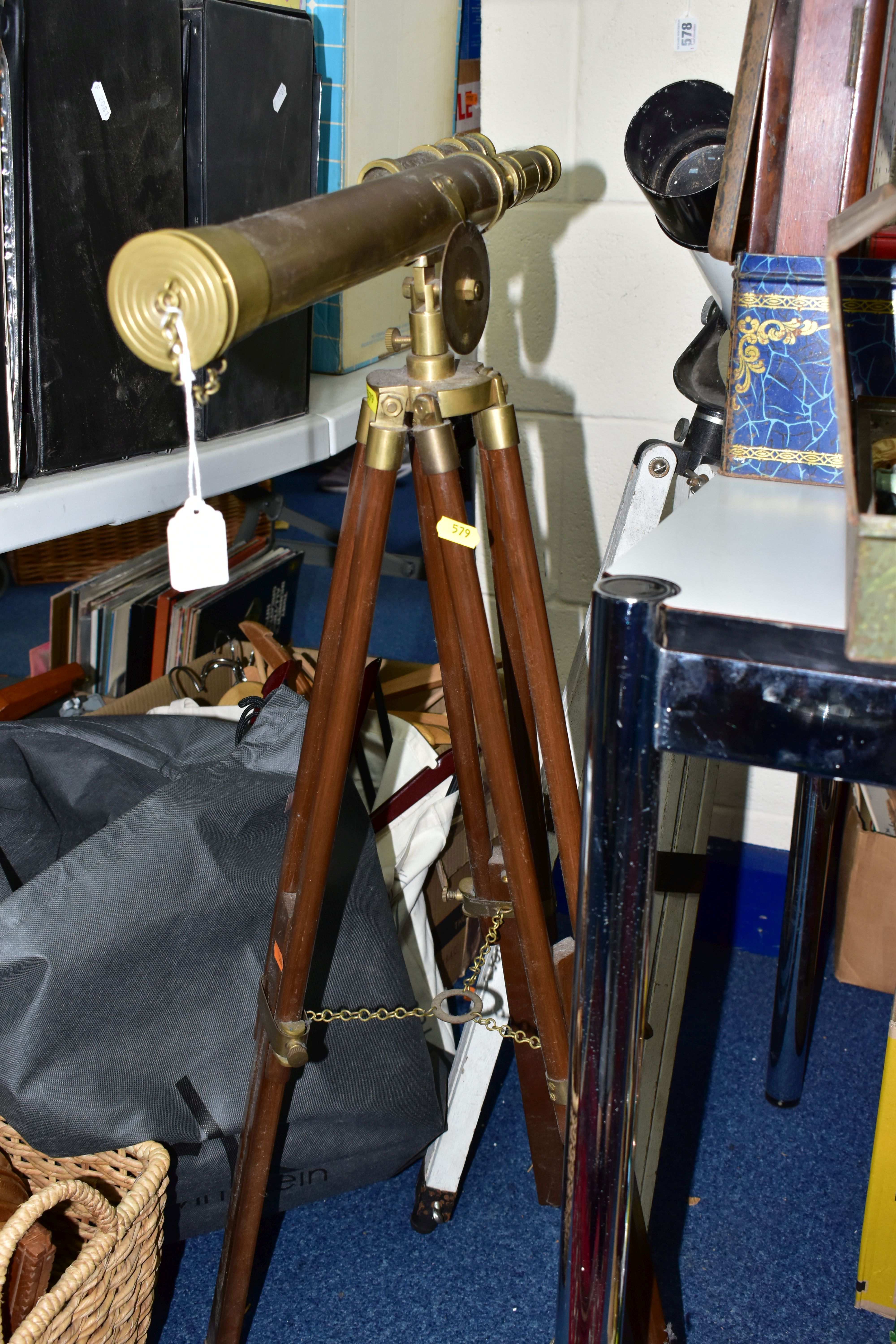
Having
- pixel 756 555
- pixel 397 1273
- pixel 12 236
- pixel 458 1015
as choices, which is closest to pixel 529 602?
pixel 756 555

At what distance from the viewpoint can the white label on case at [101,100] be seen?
100 cm

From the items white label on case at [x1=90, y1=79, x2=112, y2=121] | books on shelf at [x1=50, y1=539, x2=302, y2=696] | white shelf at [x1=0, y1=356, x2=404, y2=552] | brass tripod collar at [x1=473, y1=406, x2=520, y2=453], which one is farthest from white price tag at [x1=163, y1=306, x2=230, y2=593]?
books on shelf at [x1=50, y1=539, x2=302, y2=696]

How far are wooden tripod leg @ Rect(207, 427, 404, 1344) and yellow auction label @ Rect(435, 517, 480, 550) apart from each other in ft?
0.14

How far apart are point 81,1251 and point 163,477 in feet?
2.49

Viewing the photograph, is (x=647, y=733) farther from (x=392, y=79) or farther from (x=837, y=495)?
(x=392, y=79)

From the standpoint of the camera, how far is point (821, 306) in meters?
0.85

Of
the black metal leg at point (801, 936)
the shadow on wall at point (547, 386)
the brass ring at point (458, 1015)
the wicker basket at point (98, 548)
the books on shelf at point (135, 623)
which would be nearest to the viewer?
the brass ring at point (458, 1015)

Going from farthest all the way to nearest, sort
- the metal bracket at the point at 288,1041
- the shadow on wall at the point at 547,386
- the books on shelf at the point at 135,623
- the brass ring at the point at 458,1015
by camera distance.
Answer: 1. the books on shelf at the point at 135,623
2. the shadow on wall at the point at 547,386
3. the brass ring at the point at 458,1015
4. the metal bracket at the point at 288,1041

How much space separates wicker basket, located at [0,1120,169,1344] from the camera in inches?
34.8

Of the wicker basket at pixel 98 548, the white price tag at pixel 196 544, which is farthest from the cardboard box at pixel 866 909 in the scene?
the wicker basket at pixel 98 548

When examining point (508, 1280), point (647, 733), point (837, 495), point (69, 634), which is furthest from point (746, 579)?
point (69, 634)

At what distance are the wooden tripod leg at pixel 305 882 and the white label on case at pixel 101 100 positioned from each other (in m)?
0.48

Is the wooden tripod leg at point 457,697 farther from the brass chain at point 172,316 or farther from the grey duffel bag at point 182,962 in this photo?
the brass chain at point 172,316

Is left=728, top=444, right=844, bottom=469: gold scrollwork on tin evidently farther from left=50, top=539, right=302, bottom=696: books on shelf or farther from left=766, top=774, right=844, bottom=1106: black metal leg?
left=50, top=539, right=302, bottom=696: books on shelf
